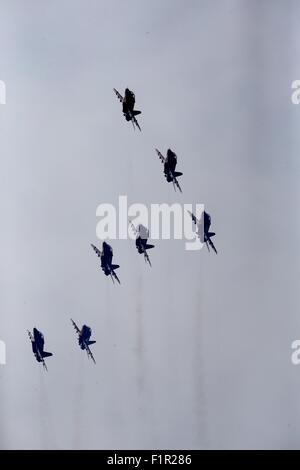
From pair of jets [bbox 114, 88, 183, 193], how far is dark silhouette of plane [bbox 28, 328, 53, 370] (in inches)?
23.8

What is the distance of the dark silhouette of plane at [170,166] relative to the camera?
4.55 feet

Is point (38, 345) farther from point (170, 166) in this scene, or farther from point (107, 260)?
point (170, 166)

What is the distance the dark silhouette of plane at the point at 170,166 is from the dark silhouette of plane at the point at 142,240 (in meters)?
0.16

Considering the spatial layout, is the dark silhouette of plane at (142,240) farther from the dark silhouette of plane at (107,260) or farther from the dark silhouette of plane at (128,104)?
the dark silhouette of plane at (128,104)

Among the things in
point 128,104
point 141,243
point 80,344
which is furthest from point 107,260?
point 128,104

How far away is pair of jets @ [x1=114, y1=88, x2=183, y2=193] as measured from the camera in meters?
1.38

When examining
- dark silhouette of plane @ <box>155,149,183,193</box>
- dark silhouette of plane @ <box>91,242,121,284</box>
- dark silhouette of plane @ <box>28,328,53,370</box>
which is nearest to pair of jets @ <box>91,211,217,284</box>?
dark silhouette of plane @ <box>91,242,121,284</box>

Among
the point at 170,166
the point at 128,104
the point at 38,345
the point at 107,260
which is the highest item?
the point at 128,104

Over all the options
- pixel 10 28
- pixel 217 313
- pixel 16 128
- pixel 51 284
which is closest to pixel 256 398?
pixel 217 313

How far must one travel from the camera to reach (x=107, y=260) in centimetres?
140

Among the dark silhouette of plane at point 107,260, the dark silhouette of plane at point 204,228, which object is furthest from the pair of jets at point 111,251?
the dark silhouette of plane at point 204,228

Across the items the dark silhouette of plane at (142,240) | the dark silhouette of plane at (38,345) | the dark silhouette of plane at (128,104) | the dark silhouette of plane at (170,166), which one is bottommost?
the dark silhouette of plane at (38,345)

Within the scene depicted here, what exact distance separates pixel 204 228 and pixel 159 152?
265 millimetres
